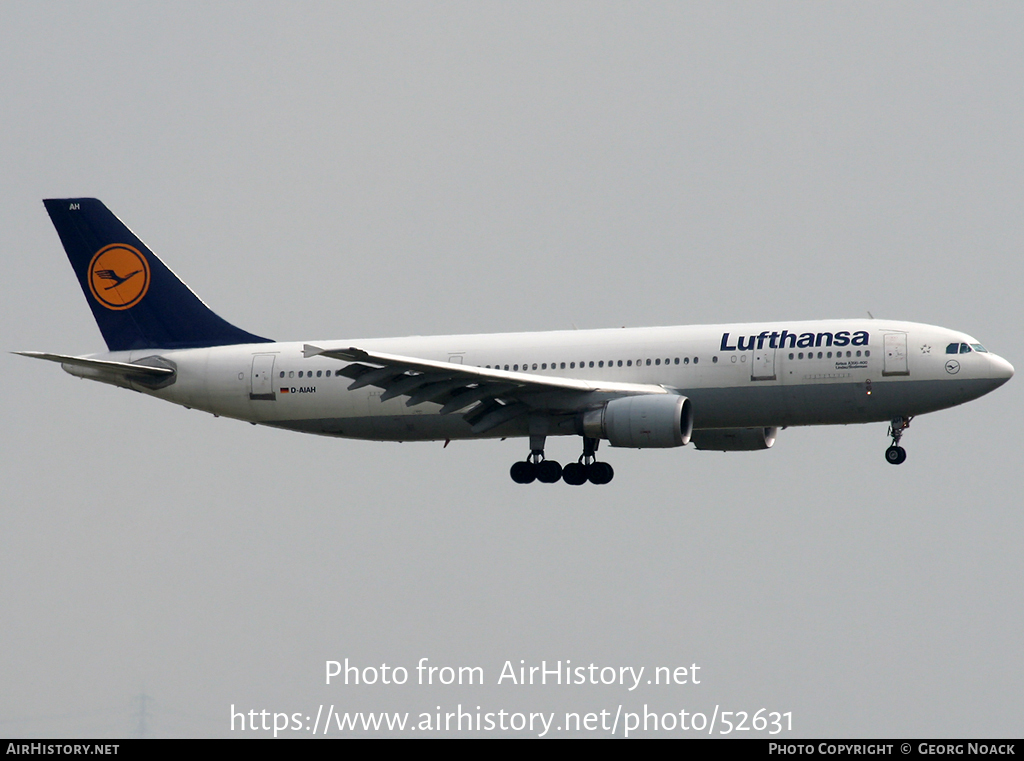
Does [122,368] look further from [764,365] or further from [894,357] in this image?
[894,357]

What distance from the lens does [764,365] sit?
47469 millimetres

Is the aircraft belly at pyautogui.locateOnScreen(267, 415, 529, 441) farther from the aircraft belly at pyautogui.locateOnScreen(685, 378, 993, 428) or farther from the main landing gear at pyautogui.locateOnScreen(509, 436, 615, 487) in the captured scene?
the aircraft belly at pyautogui.locateOnScreen(685, 378, 993, 428)

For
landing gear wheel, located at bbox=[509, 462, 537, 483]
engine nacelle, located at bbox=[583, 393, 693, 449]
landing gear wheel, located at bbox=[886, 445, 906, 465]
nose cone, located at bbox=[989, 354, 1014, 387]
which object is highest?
nose cone, located at bbox=[989, 354, 1014, 387]

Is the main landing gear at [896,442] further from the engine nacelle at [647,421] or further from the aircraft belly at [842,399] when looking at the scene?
the engine nacelle at [647,421]

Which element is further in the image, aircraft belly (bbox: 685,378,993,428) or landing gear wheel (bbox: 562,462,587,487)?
landing gear wheel (bbox: 562,462,587,487)

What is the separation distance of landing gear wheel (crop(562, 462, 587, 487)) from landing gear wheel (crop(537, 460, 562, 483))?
0.30 metres

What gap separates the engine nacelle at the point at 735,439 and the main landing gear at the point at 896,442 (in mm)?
5036

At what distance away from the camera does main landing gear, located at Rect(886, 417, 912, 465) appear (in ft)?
158

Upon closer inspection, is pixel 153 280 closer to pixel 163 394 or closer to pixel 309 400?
pixel 163 394

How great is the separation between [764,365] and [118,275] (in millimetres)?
23875

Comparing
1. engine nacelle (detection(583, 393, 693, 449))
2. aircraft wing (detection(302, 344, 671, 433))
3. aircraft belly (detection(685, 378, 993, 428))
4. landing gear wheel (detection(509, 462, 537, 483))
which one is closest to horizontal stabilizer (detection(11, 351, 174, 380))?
aircraft wing (detection(302, 344, 671, 433))

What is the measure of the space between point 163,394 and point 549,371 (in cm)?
1404

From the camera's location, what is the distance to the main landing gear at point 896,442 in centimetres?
4822

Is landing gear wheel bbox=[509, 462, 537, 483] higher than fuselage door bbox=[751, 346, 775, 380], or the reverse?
fuselage door bbox=[751, 346, 775, 380]
